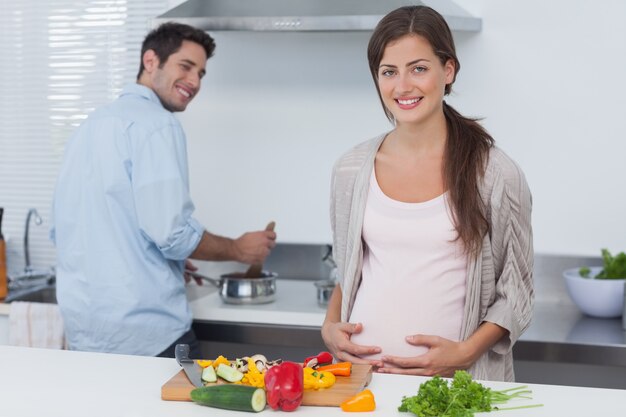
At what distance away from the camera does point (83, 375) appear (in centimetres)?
168

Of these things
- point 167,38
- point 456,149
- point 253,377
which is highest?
point 167,38

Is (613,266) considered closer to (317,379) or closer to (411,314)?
(411,314)

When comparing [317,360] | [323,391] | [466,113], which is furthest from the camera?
[466,113]

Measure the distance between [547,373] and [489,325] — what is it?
3.52ft

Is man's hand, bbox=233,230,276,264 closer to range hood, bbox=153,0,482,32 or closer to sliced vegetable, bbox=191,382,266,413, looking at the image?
range hood, bbox=153,0,482,32

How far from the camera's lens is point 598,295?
2691 millimetres

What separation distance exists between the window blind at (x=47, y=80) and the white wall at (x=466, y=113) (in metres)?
0.36

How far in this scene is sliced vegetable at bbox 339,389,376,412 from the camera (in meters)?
1.46

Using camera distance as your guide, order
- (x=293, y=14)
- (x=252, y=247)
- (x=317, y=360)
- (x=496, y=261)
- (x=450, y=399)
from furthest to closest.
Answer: (x=252, y=247) < (x=293, y=14) < (x=496, y=261) < (x=317, y=360) < (x=450, y=399)

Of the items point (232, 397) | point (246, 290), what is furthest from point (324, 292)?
point (232, 397)

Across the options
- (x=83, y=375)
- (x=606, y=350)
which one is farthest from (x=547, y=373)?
(x=83, y=375)

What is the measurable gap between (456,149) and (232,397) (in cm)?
78

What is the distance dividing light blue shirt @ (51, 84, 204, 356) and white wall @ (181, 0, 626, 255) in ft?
2.65

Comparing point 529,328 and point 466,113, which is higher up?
point 466,113
